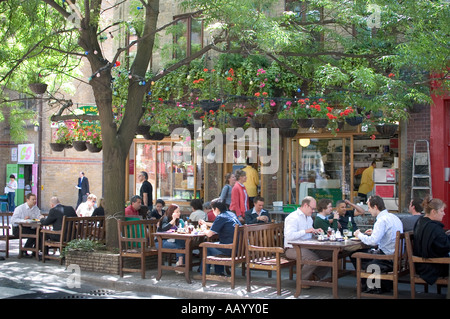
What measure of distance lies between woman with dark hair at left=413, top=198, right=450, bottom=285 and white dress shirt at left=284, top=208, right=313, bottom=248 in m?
1.83

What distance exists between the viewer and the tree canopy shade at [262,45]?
1011 centimetres

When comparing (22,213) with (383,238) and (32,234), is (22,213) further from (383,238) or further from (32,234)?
(383,238)

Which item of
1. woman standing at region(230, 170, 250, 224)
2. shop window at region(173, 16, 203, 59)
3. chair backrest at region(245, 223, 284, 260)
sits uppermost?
shop window at region(173, 16, 203, 59)

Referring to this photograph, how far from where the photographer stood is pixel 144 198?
641 inches

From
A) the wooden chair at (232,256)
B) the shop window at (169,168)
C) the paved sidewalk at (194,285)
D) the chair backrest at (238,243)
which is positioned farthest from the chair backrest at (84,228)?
the shop window at (169,168)

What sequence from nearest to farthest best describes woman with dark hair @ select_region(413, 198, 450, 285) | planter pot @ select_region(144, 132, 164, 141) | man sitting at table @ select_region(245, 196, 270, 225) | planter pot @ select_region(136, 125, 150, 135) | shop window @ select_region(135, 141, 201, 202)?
woman with dark hair @ select_region(413, 198, 450, 285) < man sitting at table @ select_region(245, 196, 270, 225) < planter pot @ select_region(136, 125, 150, 135) < planter pot @ select_region(144, 132, 164, 141) < shop window @ select_region(135, 141, 201, 202)

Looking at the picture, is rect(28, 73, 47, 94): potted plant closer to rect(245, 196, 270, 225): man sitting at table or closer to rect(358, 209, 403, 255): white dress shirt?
rect(245, 196, 270, 225): man sitting at table

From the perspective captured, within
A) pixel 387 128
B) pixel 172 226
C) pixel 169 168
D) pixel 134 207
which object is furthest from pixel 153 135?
pixel 387 128

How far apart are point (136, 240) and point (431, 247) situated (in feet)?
16.7

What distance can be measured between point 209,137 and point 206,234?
336 inches

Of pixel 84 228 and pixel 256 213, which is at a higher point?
pixel 256 213

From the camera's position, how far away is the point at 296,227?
31.4ft

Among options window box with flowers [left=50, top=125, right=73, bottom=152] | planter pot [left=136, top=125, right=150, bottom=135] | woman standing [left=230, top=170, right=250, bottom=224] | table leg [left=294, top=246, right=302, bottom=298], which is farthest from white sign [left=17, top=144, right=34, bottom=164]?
table leg [left=294, top=246, right=302, bottom=298]

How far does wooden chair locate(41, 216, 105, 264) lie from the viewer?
12.3 m
